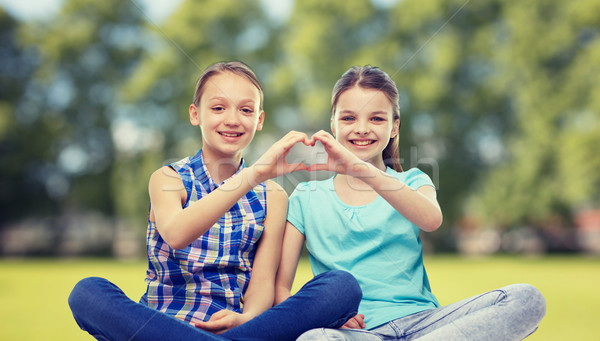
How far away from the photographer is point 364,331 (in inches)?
91.9

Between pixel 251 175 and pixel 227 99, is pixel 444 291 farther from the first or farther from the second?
pixel 251 175

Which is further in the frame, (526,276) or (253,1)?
(253,1)

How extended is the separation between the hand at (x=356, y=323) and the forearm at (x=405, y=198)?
503 mm

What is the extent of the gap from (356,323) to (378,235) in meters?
0.50

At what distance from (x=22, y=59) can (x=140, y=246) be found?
26.4 feet

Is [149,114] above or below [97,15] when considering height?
below

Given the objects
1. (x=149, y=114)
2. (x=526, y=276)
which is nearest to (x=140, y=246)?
(x=149, y=114)

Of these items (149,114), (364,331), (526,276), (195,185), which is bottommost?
(526,276)

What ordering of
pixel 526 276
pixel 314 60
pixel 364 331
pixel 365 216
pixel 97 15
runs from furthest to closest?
pixel 97 15, pixel 314 60, pixel 526 276, pixel 365 216, pixel 364 331

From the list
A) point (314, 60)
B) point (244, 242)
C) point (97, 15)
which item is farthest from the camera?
point (97, 15)

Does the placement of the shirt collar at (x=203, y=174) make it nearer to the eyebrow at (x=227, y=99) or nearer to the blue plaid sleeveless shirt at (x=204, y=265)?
the blue plaid sleeveless shirt at (x=204, y=265)

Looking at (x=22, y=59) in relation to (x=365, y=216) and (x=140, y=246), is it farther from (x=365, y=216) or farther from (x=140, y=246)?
(x=365, y=216)

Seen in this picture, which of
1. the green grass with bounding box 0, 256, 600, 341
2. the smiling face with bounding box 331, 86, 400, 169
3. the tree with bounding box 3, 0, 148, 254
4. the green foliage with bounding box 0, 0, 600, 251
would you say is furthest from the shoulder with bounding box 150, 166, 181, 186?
the tree with bounding box 3, 0, 148, 254

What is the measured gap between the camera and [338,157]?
7.72 feet
